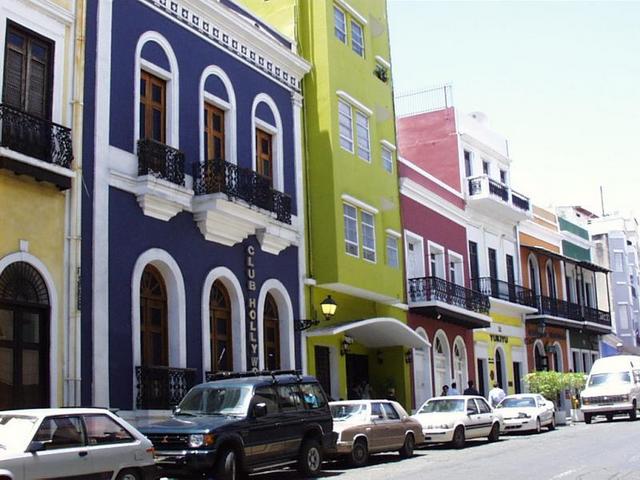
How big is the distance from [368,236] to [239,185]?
7269mm

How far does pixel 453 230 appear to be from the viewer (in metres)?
35.2

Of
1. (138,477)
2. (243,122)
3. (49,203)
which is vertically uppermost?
(243,122)

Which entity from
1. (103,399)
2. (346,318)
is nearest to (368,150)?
(346,318)

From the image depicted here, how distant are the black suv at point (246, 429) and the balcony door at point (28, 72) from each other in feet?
19.8

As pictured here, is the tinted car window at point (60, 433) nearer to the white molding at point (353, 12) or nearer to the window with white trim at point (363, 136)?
the window with white trim at point (363, 136)

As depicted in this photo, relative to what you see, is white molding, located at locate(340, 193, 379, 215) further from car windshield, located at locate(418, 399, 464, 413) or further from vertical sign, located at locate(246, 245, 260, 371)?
car windshield, located at locate(418, 399, 464, 413)

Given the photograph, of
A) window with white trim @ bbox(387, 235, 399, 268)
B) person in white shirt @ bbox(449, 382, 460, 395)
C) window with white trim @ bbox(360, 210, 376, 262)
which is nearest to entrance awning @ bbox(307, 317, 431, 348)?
person in white shirt @ bbox(449, 382, 460, 395)

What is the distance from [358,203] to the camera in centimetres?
2672

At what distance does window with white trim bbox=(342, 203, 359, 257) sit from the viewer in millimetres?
26002

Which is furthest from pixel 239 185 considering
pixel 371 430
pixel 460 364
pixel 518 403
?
pixel 460 364

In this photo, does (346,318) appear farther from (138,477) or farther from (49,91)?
(138,477)

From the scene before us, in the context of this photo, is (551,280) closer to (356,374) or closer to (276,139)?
(356,374)

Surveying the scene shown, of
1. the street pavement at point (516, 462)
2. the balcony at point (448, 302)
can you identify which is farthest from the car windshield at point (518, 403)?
the balcony at point (448, 302)

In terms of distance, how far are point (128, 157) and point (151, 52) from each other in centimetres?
272
